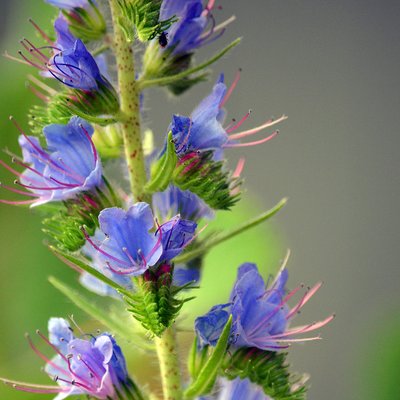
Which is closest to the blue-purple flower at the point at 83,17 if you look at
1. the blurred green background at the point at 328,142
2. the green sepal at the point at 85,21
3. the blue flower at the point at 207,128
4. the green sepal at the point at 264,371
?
the green sepal at the point at 85,21

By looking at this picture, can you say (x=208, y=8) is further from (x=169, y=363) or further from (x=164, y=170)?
(x=169, y=363)

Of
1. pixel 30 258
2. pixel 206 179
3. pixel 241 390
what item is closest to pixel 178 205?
pixel 206 179

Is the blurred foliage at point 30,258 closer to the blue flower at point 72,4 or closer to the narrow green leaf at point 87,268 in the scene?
the blue flower at point 72,4

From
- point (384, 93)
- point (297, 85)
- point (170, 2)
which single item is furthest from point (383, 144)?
point (170, 2)

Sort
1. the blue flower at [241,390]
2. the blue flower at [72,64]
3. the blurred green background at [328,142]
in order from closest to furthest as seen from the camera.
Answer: the blue flower at [72,64] → the blue flower at [241,390] → the blurred green background at [328,142]

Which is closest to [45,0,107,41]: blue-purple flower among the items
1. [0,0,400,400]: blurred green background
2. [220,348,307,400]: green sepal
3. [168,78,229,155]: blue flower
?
[168,78,229,155]: blue flower

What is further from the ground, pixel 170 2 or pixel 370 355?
pixel 170 2

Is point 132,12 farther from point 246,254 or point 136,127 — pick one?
point 246,254

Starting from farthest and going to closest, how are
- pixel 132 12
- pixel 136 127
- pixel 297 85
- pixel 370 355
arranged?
pixel 297 85 → pixel 370 355 → pixel 136 127 → pixel 132 12
